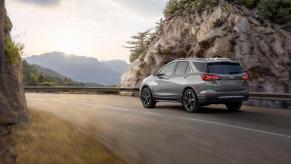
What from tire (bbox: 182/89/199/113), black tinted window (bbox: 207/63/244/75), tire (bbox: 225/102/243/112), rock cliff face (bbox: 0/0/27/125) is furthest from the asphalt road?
rock cliff face (bbox: 0/0/27/125)

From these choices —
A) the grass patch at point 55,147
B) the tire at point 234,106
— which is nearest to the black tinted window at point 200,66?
the tire at point 234,106

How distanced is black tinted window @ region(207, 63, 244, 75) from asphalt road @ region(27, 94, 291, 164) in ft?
4.02

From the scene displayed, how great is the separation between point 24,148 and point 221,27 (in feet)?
60.3

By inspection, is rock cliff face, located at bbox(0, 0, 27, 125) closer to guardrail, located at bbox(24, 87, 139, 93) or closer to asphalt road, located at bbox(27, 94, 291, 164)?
asphalt road, located at bbox(27, 94, 291, 164)

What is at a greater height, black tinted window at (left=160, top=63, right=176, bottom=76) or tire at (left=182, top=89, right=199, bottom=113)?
black tinted window at (left=160, top=63, right=176, bottom=76)

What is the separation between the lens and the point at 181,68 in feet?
54.8

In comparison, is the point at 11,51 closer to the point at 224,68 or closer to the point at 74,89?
the point at 224,68

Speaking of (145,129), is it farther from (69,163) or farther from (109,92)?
(109,92)

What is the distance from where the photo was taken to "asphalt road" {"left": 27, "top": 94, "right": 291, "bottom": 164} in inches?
307

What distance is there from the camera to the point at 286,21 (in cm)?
2533

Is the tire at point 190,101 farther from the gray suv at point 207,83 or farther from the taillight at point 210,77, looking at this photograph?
the taillight at point 210,77

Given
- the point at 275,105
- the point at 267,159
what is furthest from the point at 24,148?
the point at 275,105

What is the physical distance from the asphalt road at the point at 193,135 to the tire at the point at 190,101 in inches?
11.7

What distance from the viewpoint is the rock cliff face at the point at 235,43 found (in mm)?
22094
